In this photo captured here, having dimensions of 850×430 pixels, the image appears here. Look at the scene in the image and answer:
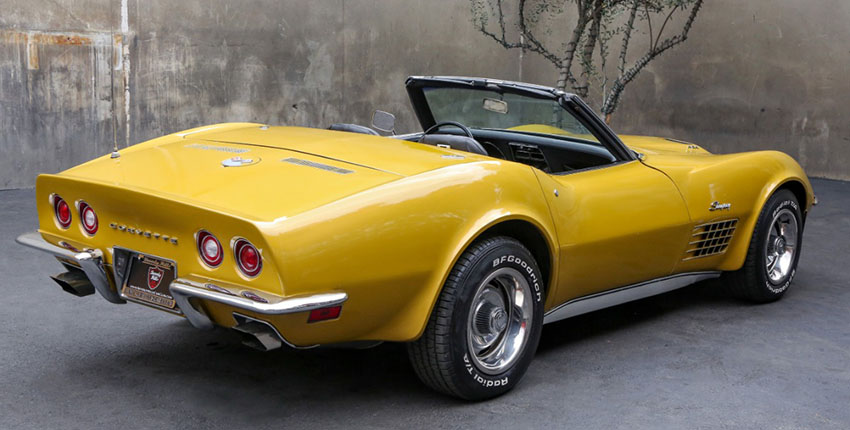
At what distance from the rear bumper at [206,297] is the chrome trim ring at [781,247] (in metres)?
2.86

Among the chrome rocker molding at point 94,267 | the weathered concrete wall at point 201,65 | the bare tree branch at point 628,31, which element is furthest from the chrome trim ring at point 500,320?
the bare tree branch at point 628,31

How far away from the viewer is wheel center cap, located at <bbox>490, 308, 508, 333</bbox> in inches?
135

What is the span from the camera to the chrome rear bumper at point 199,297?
2760 millimetres

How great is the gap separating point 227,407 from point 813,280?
12.3 feet

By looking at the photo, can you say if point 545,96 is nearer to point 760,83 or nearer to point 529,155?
point 529,155

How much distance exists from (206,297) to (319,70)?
7.60 metres

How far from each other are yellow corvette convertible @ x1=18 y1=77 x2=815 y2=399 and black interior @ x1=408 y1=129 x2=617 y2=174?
0.03 feet

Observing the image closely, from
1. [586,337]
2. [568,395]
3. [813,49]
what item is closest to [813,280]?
[586,337]

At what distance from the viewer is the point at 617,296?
161 inches

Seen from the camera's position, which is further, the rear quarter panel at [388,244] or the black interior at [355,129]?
Answer: the black interior at [355,129]

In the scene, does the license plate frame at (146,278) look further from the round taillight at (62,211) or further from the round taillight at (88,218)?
the round taillight at (62,211)

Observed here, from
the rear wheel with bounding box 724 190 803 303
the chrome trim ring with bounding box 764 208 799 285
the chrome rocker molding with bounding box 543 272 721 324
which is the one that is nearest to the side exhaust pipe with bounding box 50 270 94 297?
the chrome rocker molding with bounding box 543 272 721 324

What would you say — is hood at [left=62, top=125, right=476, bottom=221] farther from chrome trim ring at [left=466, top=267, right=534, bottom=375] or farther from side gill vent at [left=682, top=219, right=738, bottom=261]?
side gill vent at [left=682, top=219, right=738, bottom=261]

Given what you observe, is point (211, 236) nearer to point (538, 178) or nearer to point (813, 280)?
point (538, 178)
